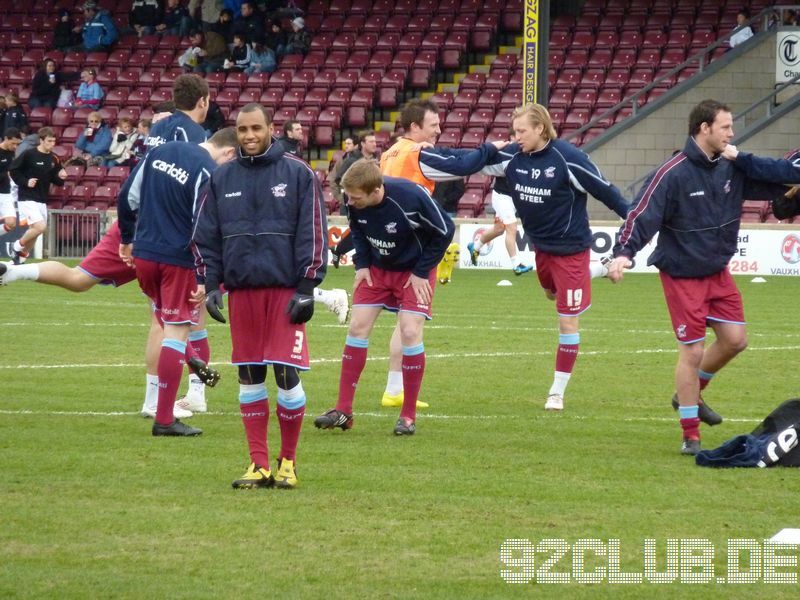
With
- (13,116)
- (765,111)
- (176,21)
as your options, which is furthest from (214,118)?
(765,111)

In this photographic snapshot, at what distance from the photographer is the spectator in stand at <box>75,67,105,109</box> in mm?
34438

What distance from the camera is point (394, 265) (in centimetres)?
1001

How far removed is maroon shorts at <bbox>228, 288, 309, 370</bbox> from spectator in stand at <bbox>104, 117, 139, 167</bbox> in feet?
80.3

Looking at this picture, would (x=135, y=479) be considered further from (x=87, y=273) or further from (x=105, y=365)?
(x=105, y=365)

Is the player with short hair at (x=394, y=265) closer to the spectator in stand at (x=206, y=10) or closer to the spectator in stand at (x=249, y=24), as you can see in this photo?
the spectator in stand at (x=249, y=24)

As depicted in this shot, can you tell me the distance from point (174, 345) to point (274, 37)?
2676cm

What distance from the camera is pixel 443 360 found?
45.5 feet

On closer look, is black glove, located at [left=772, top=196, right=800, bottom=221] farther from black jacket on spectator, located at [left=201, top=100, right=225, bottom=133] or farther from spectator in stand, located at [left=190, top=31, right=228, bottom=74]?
spectator in stand, located at [left=190, top=31, right=228, bottom=74]

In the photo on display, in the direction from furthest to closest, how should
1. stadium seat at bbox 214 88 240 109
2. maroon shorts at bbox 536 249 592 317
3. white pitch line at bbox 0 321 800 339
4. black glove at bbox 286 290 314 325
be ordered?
stadium seat at bbox 214 88 240 109 → white pitch line at bbox 0 321 800 339 → maroon shorts at bbox 536 249 592 317 → black glove at bbox 286 290 314 325

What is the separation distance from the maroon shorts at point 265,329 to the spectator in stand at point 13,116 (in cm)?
2509

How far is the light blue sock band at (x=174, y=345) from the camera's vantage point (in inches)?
371

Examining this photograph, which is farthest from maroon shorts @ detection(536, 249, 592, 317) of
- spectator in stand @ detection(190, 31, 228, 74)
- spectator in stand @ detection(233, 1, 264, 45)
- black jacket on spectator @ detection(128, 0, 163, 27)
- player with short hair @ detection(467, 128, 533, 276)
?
black jacket on spectator @ detection(128, 0, 163, 27)

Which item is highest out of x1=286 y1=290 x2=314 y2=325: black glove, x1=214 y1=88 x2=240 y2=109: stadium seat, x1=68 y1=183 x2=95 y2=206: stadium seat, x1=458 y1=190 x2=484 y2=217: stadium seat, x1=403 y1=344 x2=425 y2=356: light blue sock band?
x1=286 y1=290 x2=314 y2=325: black glove

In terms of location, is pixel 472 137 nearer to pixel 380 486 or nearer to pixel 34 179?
pixel 34 179
